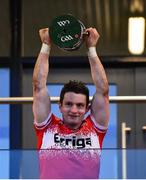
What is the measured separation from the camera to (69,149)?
9.11ft

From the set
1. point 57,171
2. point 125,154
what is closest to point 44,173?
point 57,171

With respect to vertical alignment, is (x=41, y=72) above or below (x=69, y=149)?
above

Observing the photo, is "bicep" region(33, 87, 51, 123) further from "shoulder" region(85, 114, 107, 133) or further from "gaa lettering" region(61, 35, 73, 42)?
"gaa lettering" region(61, 35, 73, 42)

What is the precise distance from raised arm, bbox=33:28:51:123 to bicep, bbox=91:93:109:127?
22cm

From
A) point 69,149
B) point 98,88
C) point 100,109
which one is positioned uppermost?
point 98,88

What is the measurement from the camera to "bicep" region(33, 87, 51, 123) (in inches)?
123

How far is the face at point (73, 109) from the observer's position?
3.05 m

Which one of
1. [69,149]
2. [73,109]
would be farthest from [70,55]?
[69,149]

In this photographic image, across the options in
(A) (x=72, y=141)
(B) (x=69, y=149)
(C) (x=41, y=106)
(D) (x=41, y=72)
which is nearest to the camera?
(B) (x=69, y=149)

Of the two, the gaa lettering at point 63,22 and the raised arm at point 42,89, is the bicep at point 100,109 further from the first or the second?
the gaa lettering at point 63,22

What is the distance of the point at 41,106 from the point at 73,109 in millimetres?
198

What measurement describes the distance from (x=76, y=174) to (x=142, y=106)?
3.19 m

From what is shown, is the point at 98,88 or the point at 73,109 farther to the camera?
the point at 98,88

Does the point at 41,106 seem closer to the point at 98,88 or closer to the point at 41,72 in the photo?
the point at 41,72
